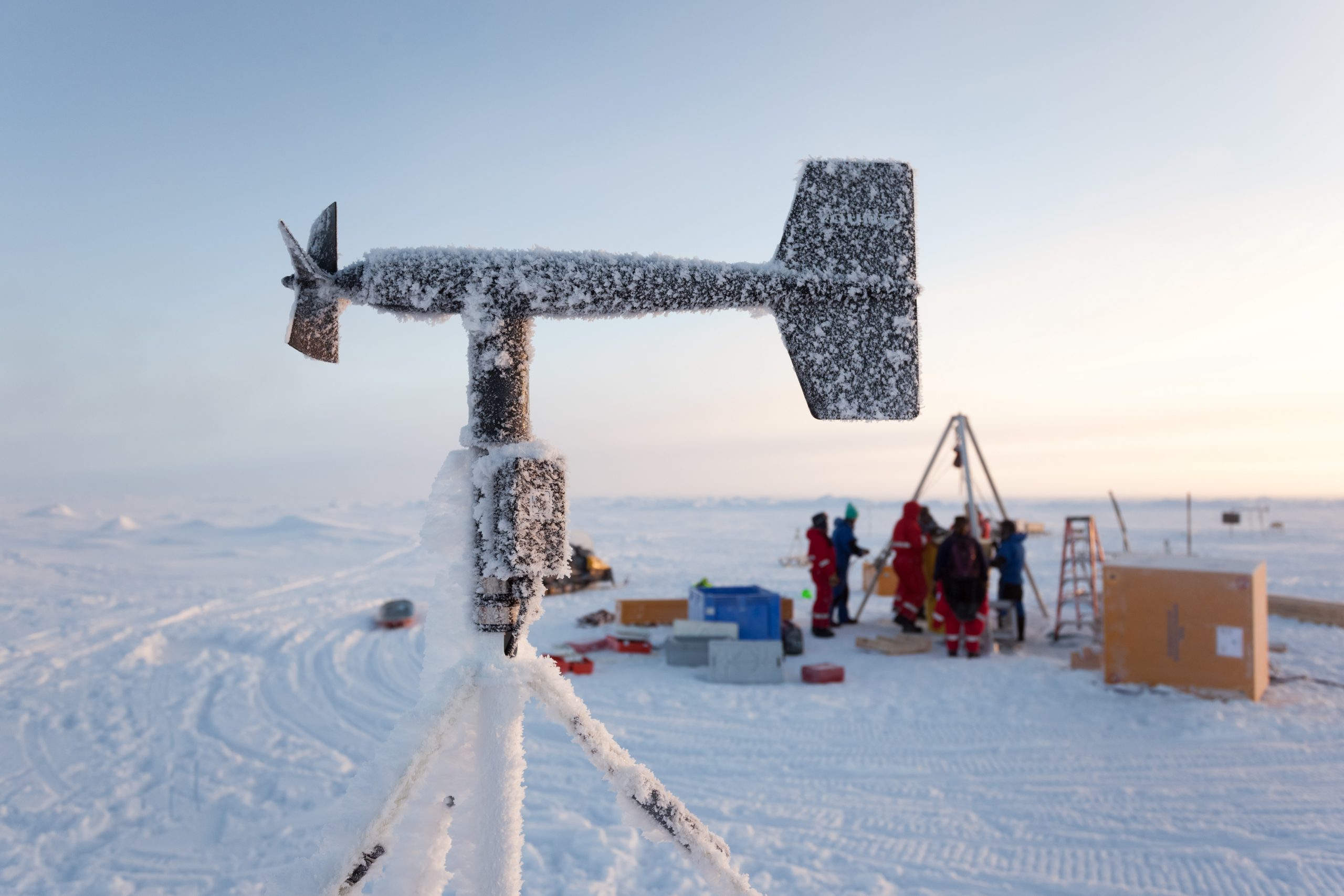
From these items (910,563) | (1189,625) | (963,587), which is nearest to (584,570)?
(910,563)

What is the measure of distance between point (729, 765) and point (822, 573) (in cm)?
476

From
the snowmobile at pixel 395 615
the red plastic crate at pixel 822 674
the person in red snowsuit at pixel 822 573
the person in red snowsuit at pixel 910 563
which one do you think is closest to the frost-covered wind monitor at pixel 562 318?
the red plastic crate at pixel 822 674

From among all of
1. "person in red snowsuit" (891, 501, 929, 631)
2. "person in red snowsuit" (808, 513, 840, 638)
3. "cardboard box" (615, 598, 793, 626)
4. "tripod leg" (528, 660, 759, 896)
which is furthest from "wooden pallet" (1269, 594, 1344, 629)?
"tripod leg" (528, 660, 759, 896)

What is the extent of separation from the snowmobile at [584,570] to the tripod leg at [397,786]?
11334mm

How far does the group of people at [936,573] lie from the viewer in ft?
26.7

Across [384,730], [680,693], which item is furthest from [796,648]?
[384,730]

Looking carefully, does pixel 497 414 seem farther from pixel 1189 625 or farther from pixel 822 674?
pixel 1189 625

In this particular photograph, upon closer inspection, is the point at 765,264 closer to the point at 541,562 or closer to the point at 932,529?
the point at 541,562

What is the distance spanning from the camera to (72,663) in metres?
7.15

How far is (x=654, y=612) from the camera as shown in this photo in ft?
31.1

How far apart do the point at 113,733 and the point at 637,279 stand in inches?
242

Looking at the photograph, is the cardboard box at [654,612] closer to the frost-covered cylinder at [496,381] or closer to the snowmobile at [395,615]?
the snowmobile at [395,615]

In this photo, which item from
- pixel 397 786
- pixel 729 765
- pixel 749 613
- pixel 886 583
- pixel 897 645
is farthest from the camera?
pixel 886 583

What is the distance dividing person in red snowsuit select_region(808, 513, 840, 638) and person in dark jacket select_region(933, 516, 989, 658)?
1.46 m
